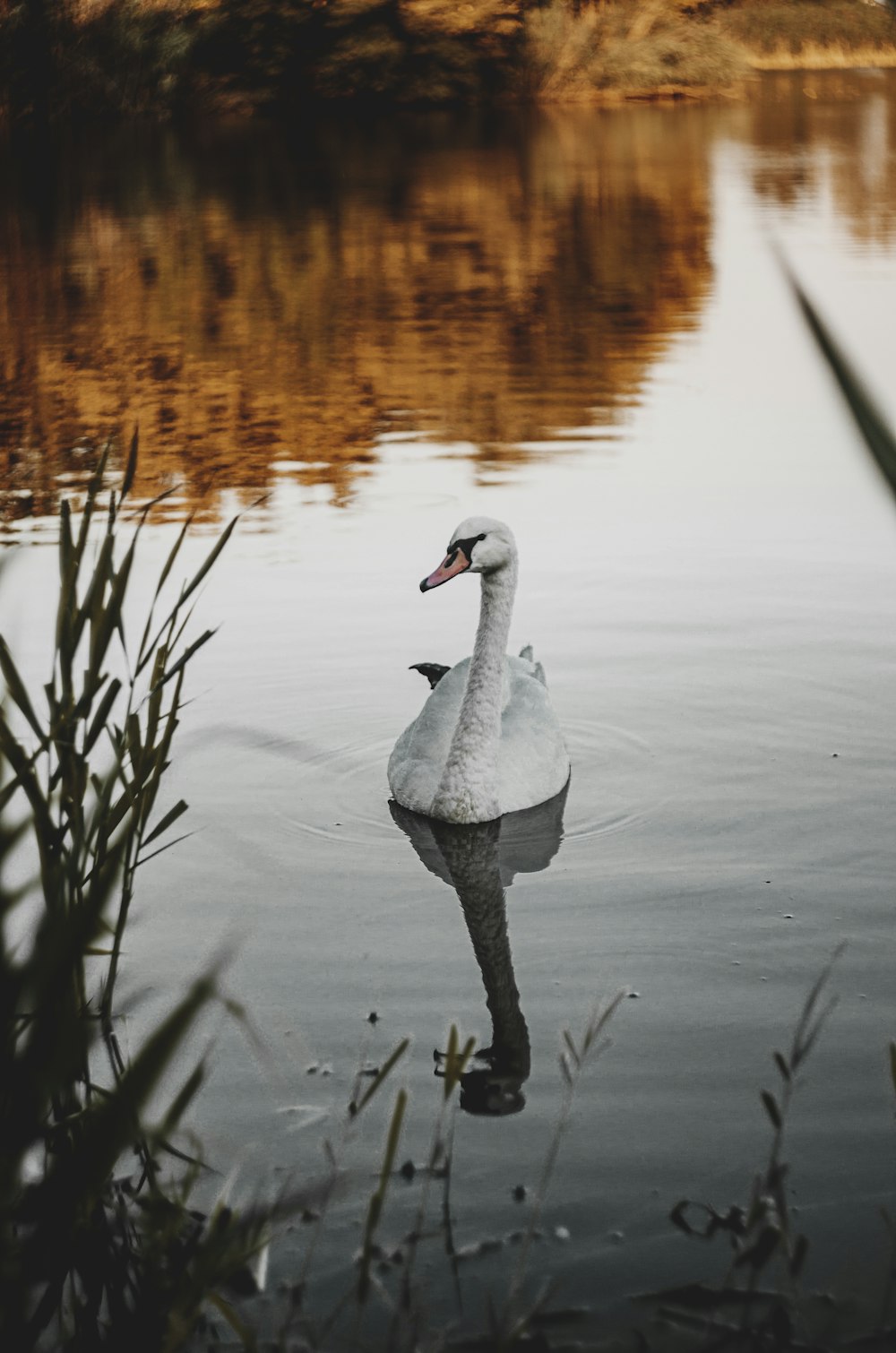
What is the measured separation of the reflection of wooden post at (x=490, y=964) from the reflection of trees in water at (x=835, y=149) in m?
15.2

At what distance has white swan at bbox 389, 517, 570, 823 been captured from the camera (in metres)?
6.10

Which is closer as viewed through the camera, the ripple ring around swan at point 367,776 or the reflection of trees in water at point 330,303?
the ripple ring around swan at point 367,776

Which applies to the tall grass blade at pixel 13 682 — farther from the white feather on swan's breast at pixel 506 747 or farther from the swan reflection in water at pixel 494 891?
the white feather on swan's breast at pixel 506 747

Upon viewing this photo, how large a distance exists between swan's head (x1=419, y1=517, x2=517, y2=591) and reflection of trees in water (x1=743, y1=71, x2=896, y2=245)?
14.5 meters

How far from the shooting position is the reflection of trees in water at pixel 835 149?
23.6 meters

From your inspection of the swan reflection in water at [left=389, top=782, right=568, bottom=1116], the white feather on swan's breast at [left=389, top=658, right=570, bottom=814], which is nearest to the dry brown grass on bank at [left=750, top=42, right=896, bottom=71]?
the white feather on swan's breast at [left=389, top=658, right=570, bottom=814]

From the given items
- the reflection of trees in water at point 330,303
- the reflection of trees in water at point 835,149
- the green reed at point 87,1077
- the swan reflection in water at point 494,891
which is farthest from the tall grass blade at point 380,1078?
the reflection of trees in water at point 835,149

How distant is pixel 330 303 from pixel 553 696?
11266 millimetres

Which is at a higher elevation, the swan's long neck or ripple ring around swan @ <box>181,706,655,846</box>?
the swan's long neck

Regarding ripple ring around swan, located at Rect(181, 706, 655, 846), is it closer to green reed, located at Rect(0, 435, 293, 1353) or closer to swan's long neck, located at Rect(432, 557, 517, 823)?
swan's long neck, located at Rect(432, 557, 517, 823)

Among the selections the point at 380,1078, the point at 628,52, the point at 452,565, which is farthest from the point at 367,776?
the point at 628,52

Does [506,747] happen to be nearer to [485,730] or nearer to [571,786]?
[485,730]

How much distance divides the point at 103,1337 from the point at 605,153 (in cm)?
3097

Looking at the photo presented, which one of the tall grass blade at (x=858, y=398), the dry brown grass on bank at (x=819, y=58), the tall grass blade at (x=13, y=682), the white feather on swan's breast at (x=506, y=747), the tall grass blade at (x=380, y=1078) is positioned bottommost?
the dry brown grass on bank at (x=819, y=58)
